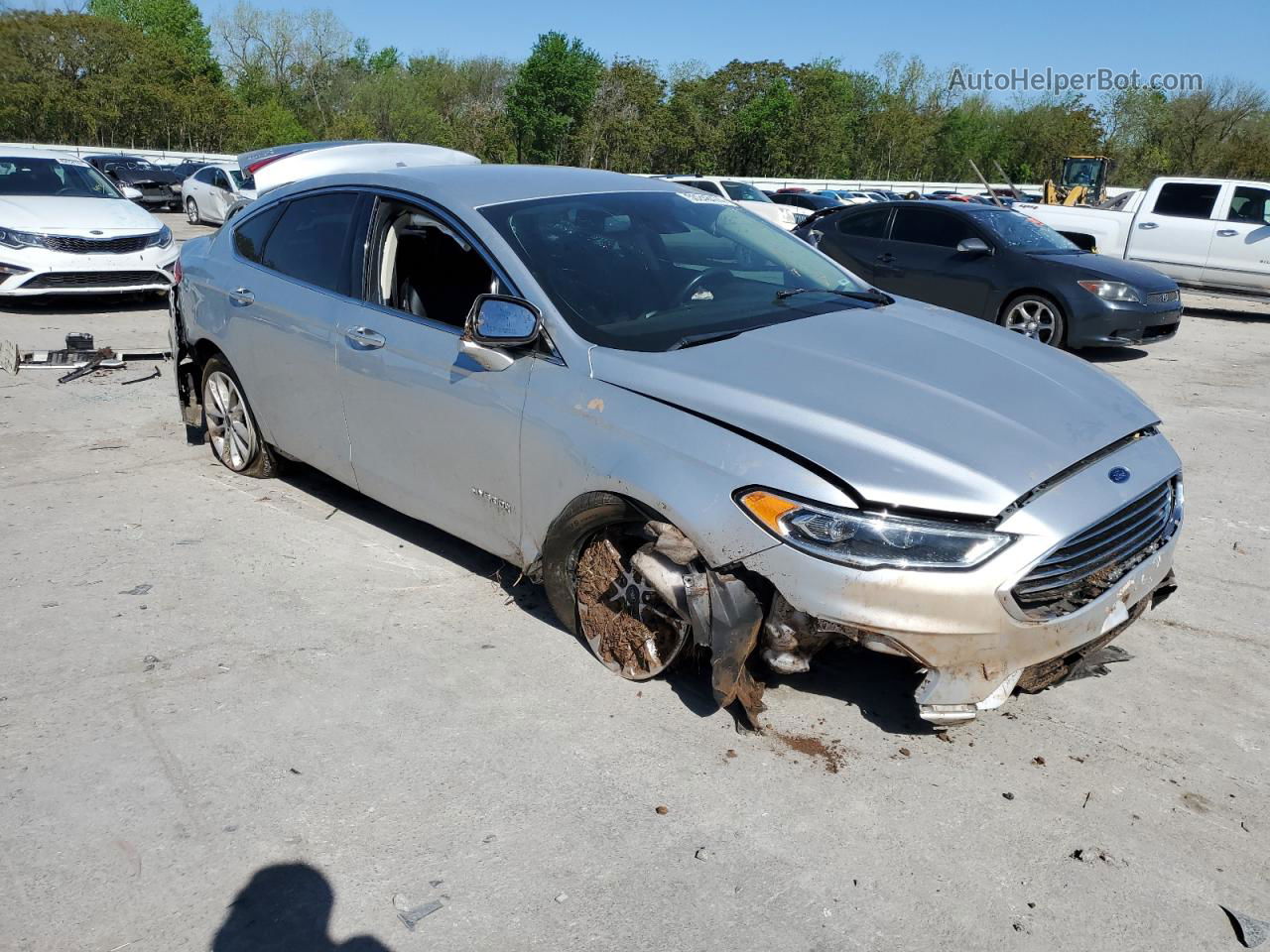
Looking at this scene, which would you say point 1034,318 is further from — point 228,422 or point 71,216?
point 71,216

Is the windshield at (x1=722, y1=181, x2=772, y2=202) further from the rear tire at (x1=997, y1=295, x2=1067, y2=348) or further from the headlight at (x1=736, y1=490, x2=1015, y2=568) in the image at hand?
the headlight at (x1=736, y1=490, x2=1015, y2=568)

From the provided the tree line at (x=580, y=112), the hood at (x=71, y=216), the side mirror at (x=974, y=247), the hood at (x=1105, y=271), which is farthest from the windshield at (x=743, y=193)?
the tree line at (x=580, y=112)

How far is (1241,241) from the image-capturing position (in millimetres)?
14516

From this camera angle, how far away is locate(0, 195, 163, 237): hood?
10.7 m

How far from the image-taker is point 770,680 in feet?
12.5

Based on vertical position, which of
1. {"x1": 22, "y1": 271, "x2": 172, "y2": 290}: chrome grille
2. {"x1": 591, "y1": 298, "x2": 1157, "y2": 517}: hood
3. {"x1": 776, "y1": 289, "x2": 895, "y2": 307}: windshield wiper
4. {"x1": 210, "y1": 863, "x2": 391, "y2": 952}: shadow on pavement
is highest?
{"x1": 776, "y1": 289, "x2": 895, "y2": 307}: windshield wiper

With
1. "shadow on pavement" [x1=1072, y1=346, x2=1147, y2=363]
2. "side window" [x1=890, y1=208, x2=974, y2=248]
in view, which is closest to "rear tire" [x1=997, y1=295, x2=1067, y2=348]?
"shadow on pavement" [x1=1072, y1=346, x2=1147, y2=363]

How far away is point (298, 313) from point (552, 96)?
61.5m

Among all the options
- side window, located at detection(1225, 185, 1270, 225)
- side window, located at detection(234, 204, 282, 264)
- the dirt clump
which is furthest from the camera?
side window, located at detection(1225, 185, 1270, 225)

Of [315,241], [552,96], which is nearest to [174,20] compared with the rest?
[552,96]

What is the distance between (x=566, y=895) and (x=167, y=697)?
5.89 feet

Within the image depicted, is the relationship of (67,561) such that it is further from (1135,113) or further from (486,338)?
(1135,113)

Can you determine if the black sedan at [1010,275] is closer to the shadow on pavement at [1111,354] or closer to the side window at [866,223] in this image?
the side window at [866,223]

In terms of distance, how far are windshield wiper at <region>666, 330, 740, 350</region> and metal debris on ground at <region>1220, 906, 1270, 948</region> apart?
2.32 meters
